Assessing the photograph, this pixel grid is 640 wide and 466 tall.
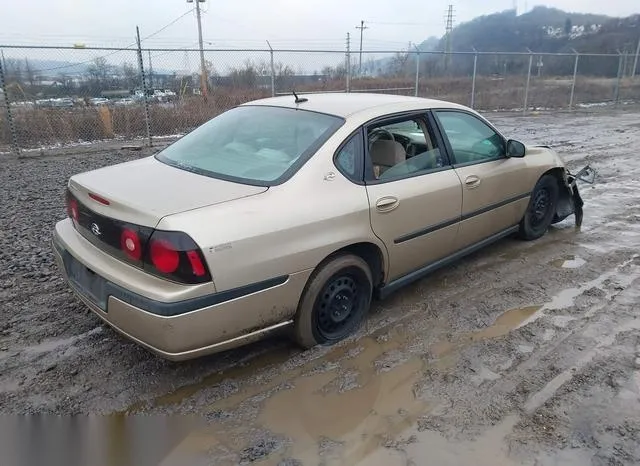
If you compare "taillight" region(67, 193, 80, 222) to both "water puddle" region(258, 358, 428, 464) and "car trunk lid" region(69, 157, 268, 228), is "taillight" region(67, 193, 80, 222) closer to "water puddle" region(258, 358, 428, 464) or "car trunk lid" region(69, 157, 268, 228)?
"car trunk lid" region(69, 157, 268, 228)

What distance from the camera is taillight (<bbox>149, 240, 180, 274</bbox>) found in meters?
2.50

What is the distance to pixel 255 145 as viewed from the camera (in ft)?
11.2

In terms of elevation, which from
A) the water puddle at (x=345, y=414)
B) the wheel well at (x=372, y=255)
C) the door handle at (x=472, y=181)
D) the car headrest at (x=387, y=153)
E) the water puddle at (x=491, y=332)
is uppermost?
the car headrest at (x=387, y=153)

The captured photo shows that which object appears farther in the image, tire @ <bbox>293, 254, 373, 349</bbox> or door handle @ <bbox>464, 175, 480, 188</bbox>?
door handle @ <bbox>464, 175, 480, 188</bbox>

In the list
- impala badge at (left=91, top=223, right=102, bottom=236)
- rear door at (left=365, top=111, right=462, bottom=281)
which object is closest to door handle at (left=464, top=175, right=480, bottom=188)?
rear door at (left=365, top=111, right=462, bottom=281)

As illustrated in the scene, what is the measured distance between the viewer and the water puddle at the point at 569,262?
15.1 ft

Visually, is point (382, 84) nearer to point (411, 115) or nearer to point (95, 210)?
point (411, 115)

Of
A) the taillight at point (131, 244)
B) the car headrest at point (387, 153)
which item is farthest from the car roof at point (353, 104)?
the taillight at point (131, 244)

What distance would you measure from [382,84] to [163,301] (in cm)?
1667

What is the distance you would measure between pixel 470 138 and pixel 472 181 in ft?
1.49

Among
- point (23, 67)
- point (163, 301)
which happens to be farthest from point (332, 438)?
point (23, 67)

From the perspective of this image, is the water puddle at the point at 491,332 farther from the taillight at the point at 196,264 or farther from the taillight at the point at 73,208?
the taillight at the point at 73,208

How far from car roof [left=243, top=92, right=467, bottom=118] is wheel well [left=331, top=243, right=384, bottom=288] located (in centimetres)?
90

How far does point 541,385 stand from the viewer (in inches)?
114
